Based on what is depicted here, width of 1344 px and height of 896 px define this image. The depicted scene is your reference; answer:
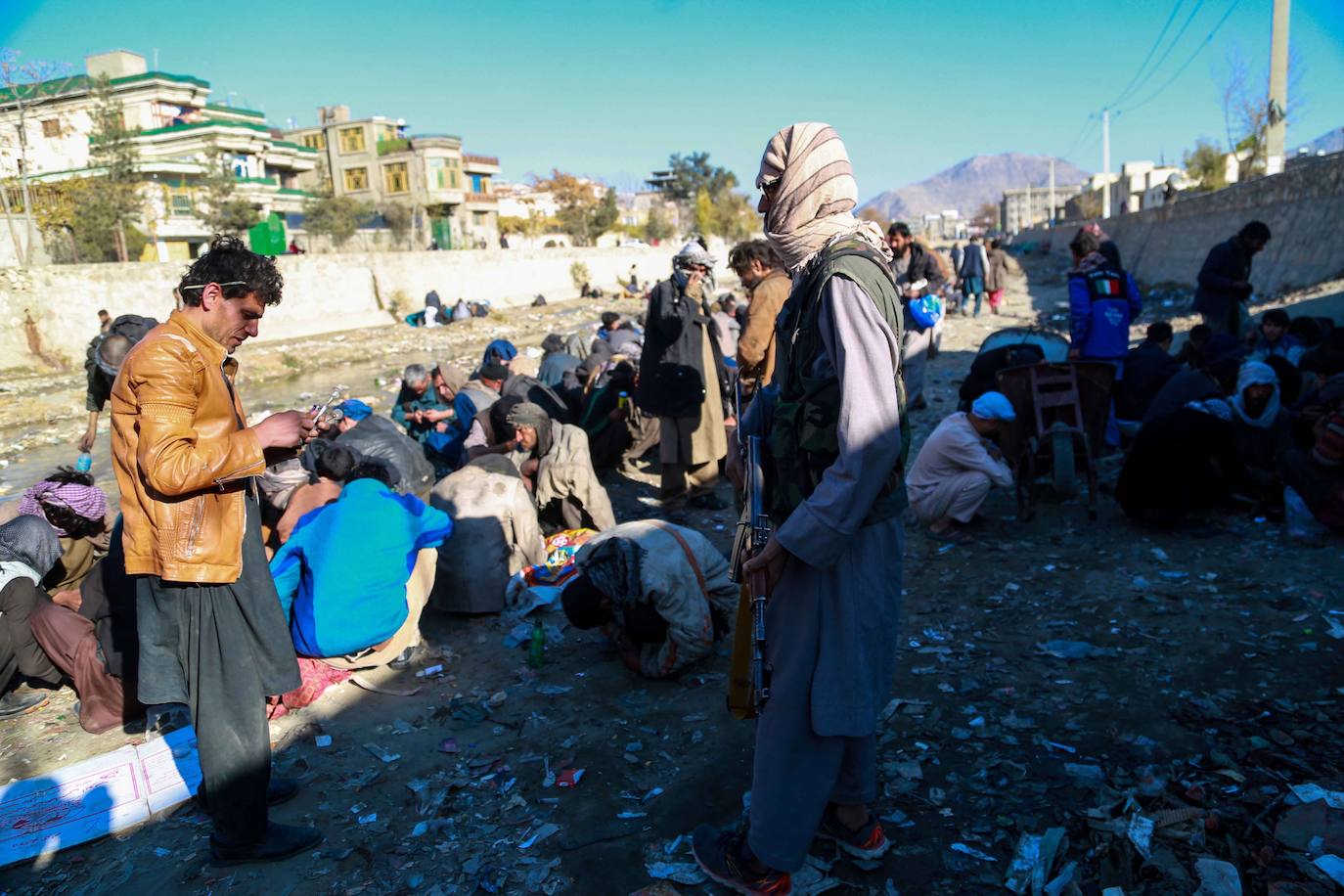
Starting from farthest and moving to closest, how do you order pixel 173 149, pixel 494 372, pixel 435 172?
1. pixel 435 172
2. pixel 173 149
3. pixel 494 372

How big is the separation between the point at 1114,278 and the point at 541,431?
3.89 metres

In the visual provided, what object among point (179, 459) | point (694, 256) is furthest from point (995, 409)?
point (179, 459)

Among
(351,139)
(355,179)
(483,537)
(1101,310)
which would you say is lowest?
(483,537)

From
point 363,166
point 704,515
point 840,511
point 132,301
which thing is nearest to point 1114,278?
point 704,515

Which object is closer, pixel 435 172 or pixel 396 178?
pixel 435 172

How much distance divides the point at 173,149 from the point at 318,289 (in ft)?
76.5

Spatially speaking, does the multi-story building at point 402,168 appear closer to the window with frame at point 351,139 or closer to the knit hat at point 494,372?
the window with frame at point 351,139

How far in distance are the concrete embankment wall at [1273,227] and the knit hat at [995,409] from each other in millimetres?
8313

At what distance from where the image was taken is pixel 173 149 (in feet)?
118

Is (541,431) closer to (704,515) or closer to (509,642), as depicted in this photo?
(704,515)

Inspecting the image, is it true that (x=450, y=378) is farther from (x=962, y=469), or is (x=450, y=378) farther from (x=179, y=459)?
(x=179, y=459)

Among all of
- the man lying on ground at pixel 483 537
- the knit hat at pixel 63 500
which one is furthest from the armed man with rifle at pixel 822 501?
the knit hat at pixel 63 500

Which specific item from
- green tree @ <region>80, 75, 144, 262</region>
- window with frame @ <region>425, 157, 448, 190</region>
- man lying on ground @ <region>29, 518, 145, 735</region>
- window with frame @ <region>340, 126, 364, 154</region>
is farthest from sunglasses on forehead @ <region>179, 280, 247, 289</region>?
window with frame @ <region>340, 126, 364, 154</region>

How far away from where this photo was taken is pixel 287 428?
228 cm
